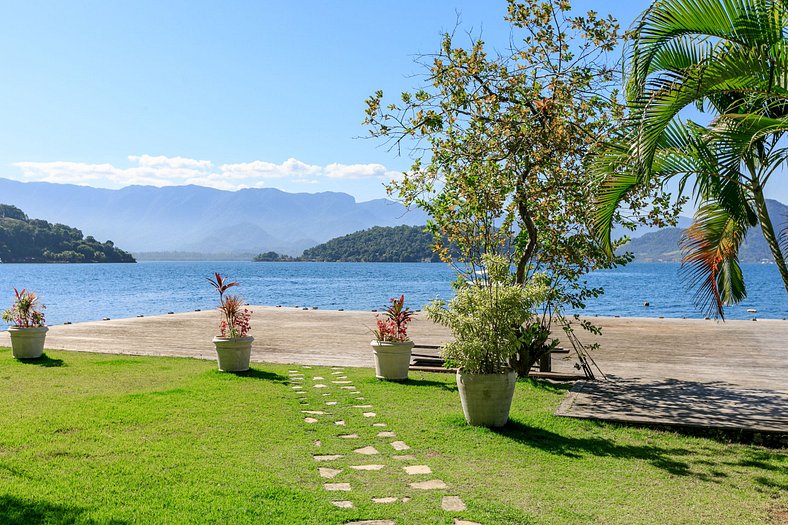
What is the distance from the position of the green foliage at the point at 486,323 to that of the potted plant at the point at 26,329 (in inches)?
324

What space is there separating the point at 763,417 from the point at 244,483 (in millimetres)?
5729

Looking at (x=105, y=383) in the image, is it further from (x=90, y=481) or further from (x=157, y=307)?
(x=157, y=307)

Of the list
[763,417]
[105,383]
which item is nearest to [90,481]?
[105,383]

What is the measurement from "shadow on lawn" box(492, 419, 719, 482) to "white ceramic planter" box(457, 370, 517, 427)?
15cm

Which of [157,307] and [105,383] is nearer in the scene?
[105,383]

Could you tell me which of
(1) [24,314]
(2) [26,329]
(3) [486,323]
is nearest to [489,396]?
(3) [486,323]

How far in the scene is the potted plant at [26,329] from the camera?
1201cm

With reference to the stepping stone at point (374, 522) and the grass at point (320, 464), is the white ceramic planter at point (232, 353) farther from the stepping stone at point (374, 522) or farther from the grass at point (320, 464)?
the stepping stone at point (374, 522)

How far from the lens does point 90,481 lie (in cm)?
514

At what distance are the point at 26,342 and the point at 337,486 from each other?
9.11 m

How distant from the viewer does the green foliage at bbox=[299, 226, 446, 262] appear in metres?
119

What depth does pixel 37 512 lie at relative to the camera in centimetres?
444

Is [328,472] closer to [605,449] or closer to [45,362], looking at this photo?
[605,449]

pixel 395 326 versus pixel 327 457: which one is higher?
pixel 395 326
